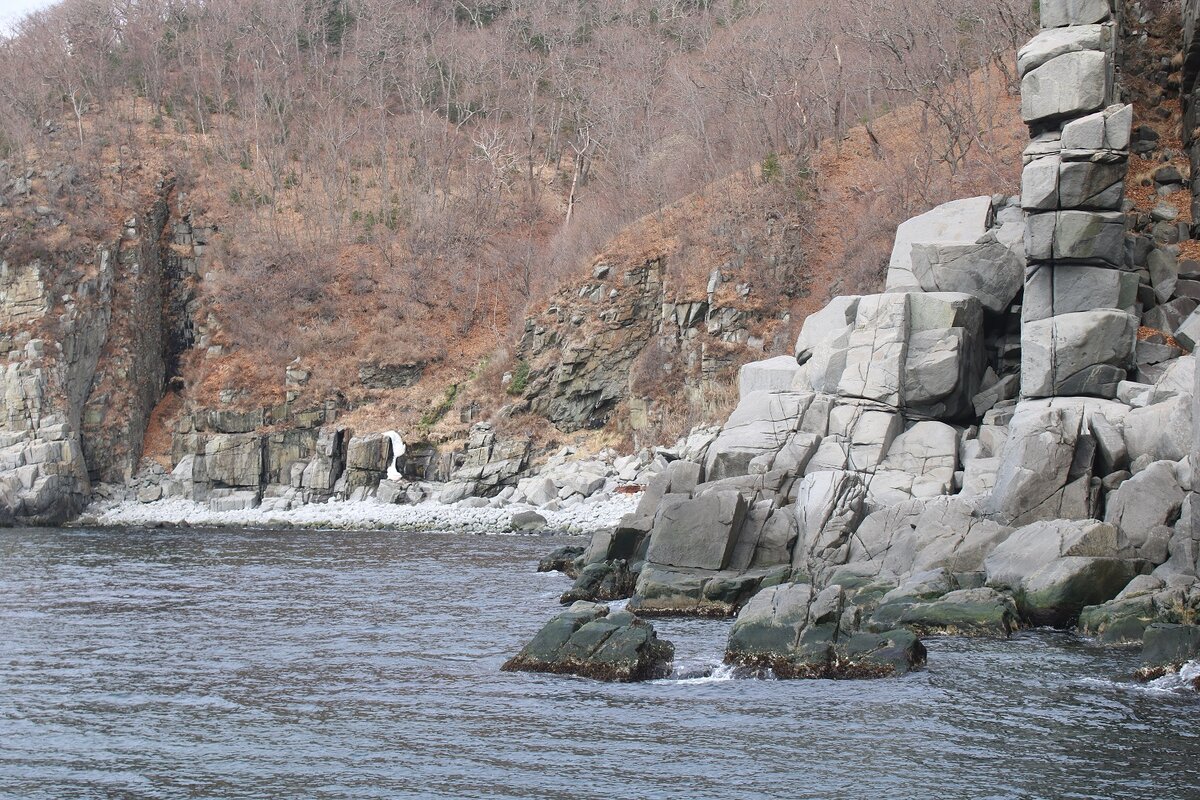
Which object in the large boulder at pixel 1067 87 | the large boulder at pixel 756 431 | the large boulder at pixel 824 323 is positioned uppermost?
the large boulder at pixel 1067 87

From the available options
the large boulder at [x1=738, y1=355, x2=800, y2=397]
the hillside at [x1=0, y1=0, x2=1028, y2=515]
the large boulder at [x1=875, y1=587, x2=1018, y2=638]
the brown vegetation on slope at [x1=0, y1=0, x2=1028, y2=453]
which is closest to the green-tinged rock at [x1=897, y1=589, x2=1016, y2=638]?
the large boulder at [x1=875, y1=587, x2=1018, y2=638]

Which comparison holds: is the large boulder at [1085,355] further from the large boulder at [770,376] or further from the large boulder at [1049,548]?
the large boulder at [770,376]

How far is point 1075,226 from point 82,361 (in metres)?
45.5

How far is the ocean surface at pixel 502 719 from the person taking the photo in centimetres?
1288

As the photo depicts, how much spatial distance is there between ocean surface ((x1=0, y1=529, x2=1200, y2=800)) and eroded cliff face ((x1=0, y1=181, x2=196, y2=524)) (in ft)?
94.8

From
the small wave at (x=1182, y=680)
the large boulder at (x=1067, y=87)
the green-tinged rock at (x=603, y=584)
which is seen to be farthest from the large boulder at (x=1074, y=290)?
the small wave at (x=1182, y=680)

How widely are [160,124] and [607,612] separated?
210 ft

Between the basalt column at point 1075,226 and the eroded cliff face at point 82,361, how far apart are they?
40658 mm

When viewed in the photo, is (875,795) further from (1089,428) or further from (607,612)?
(1089,428)

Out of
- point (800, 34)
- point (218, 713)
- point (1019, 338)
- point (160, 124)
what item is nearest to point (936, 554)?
point (1019, 338)

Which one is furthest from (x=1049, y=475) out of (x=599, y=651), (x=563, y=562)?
(x=563, y=562)

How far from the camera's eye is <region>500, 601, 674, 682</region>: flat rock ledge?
1823cm

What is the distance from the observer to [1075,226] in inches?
1214

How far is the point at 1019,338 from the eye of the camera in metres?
34.5
